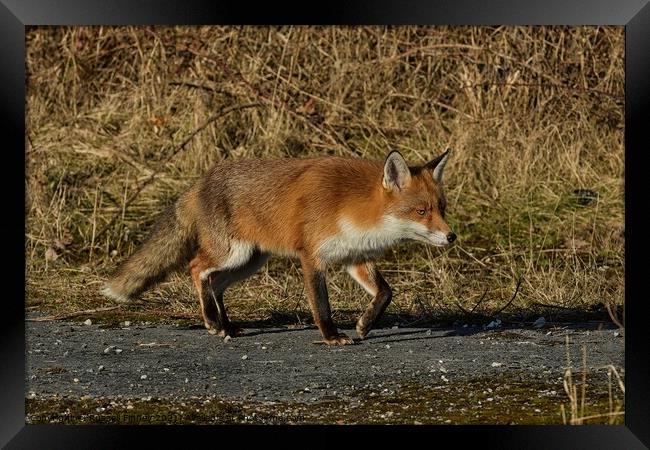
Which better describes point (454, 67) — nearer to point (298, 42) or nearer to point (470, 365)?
point (298, 42)

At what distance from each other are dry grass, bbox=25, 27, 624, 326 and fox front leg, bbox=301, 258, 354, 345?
170 centimetres

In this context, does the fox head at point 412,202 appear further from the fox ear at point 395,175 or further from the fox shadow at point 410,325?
the fox shadow at point 410,325

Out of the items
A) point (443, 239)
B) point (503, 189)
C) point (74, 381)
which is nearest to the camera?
point (74, 381)

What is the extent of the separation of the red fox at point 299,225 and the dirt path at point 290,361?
0.99 feet

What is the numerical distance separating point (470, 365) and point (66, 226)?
460 cm

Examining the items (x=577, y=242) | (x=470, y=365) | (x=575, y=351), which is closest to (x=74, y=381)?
(x=470, y=365)

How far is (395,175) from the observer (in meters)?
6.17

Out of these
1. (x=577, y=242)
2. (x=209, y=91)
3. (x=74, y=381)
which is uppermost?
(x=209, y=91)

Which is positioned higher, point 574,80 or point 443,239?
point 574,80

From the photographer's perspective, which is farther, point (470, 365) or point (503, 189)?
point (503, 189)

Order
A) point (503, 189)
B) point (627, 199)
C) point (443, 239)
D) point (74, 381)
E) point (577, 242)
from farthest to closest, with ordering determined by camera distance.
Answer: point (503, 189)
point (577, 242)
point (443, 239)
point (74, 381)
point (627, 199)

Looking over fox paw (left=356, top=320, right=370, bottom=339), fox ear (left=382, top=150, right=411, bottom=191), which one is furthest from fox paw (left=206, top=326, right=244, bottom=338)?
fox ear (left=382, top=150, right=411, bottom=191)

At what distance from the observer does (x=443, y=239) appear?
232 inches

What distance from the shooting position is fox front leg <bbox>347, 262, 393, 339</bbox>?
6.25 m
